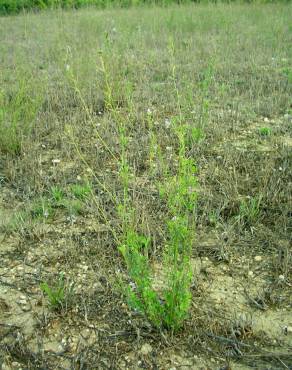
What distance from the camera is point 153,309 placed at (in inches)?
73.7

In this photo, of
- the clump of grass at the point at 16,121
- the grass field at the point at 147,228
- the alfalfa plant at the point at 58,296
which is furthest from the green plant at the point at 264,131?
the alfalfa plant at the point at 58,296

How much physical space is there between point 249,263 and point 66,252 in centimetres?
110

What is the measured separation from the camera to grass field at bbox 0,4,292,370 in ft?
6.29

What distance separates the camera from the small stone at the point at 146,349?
1928mm

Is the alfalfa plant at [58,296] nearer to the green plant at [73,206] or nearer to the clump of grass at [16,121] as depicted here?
the green plant at [73,206]

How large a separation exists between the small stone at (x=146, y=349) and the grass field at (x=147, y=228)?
0.05 ft

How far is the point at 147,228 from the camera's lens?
249 cm

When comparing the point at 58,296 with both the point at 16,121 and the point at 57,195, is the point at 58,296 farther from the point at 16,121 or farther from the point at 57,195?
the point at 16,121

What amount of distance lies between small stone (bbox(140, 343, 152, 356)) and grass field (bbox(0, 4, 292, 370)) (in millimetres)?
16

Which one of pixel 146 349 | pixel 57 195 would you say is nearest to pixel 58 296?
pixel 146 349

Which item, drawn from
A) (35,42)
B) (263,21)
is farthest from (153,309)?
(263,21)

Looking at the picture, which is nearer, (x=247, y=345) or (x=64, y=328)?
(x=247, y=345)

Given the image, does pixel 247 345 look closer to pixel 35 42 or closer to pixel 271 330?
pixel 271 330

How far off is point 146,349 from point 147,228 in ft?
2.46
